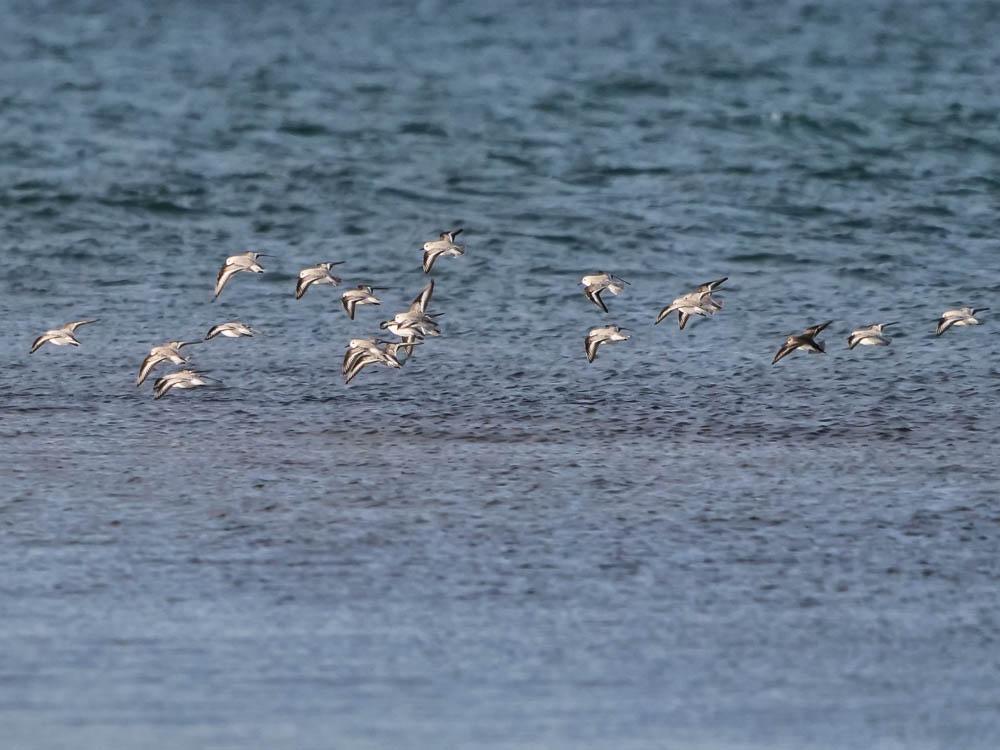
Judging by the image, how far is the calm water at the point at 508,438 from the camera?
467 inches

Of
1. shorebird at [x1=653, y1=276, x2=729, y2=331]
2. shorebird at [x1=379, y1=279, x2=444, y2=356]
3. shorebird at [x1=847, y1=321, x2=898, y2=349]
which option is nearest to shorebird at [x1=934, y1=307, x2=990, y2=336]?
shorebird at [x1=847, y1=321, x2=898, y2=349]

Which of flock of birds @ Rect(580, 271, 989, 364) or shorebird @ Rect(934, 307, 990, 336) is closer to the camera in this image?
flock of birds @ Rect(580, 271, 989, 364)

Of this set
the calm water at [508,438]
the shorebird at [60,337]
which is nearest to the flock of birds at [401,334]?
the shorebird at [60,337]

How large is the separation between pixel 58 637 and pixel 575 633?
314 cm

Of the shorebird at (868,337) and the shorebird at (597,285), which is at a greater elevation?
the shorebird at (597,285)

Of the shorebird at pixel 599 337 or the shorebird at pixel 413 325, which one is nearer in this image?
the shorebird at pixel 413 325

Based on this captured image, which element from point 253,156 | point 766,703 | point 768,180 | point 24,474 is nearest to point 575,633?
point 766,703

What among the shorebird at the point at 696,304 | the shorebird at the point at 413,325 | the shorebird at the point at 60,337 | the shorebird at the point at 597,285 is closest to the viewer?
the shorebird at the point at 413,325

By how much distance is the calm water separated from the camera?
38.9 ft

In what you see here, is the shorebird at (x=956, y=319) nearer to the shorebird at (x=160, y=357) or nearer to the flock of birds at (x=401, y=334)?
the flock of birds at (x=401, y=334)

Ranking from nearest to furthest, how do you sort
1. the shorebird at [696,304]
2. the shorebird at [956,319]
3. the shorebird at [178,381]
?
the shorebird at [178,381] < the shorebird at [696,304] < the shorebird at [956,319]

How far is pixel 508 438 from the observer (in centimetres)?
1780

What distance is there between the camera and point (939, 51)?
47.4 metres

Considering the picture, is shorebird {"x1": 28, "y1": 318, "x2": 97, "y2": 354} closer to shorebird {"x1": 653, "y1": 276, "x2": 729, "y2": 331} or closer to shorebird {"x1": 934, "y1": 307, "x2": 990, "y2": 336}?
shorebird {"x1": 653, "y1": 276, "x2": 729, "y2": 331}
